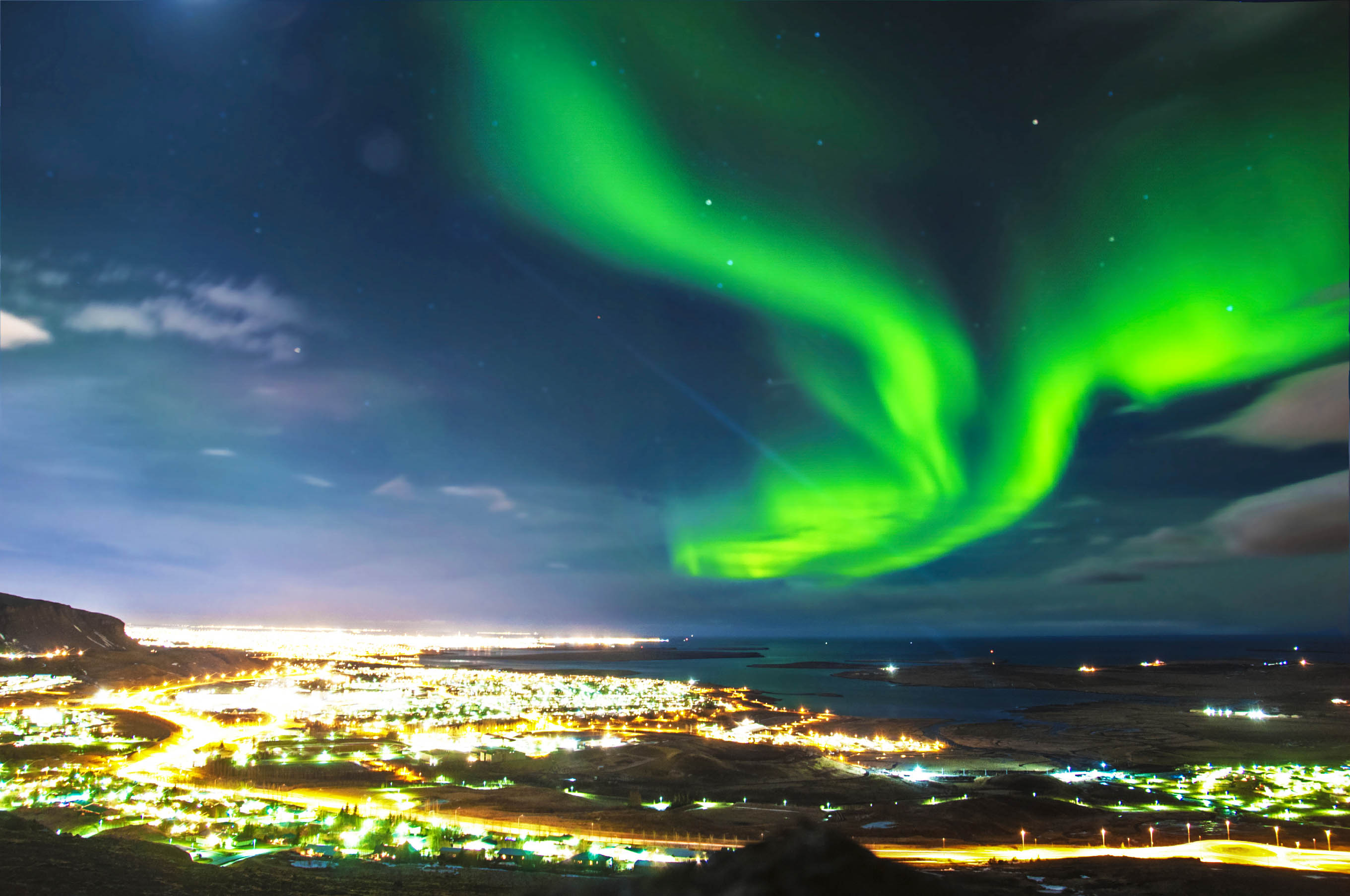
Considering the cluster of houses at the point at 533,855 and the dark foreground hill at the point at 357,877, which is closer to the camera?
the dark foreground hill at the point at 357,877

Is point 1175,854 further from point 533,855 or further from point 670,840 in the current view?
point 533,855

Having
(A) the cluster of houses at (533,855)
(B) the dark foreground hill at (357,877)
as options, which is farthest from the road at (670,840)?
(B) the dark foreground hill at (357,877)

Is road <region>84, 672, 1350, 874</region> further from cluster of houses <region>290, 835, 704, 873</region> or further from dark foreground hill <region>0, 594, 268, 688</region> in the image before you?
dark foreground hill <region>0, 594, 268, 688</region>

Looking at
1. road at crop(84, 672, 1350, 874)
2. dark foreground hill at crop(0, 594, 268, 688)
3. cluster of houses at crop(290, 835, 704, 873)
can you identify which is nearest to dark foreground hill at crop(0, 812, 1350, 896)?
cluster of houses at crop(290, 835, 704, 873)

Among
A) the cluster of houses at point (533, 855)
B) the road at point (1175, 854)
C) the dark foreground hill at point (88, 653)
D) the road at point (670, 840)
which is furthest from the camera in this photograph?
the dark foreground hill at point (88, 653)

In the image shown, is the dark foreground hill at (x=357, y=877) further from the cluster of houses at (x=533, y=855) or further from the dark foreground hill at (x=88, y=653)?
the dark foreground hill at (x=88, y=653)

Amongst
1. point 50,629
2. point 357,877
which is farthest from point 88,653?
point 357,877

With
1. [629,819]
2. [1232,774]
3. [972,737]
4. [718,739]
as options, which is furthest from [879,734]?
[629,819]

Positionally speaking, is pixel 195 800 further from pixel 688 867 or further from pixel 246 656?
pixel 246 656

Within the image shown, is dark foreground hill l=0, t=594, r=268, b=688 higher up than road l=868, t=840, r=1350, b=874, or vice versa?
road l=868, t=840, r=1350, b=874
